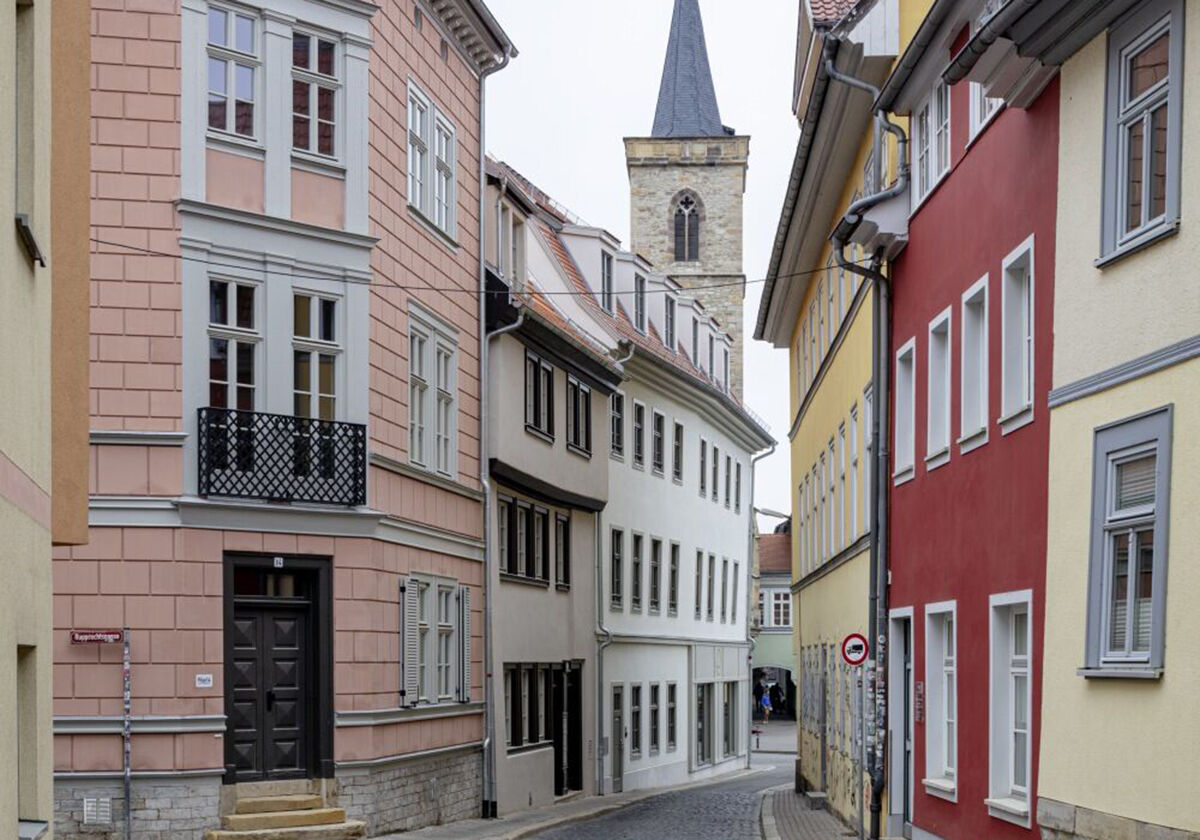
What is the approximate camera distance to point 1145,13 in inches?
471

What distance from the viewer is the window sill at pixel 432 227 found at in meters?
26.3

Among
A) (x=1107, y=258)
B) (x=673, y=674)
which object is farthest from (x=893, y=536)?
(x=673, y=674)

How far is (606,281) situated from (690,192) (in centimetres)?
4057

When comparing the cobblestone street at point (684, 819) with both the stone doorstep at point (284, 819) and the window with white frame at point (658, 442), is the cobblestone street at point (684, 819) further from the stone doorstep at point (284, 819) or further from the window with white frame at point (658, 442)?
the window with white frame at point (658, 442)

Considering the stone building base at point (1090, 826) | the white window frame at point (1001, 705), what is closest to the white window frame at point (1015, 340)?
the white window frame at point (1001, 705)

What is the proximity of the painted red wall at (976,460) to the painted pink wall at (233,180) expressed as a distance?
23.7ft

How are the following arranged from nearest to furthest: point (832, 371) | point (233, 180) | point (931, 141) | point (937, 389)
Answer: point (937, 389), point (931, 141), point (233, 180), point (832, 371)

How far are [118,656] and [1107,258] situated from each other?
41.7 ft

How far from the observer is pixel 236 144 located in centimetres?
2270

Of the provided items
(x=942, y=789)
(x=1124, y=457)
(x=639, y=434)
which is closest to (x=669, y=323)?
(x=639, y=434)

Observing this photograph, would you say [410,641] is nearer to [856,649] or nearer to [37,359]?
[856,649]

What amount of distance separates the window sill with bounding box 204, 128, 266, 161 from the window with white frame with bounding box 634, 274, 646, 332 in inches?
938

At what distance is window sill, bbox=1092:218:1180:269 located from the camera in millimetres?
11594

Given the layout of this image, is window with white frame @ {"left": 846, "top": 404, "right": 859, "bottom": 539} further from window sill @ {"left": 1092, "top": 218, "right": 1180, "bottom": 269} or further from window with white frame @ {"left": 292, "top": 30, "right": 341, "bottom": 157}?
window sill @ {"left": 1092, "top": 218, "right": 1180, "bottom": 269}
